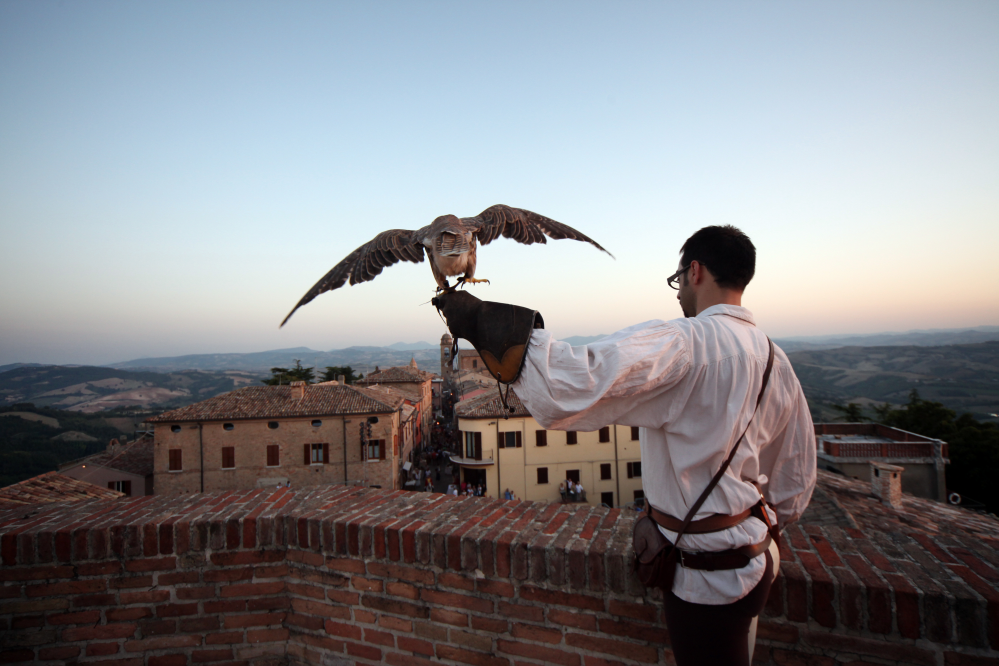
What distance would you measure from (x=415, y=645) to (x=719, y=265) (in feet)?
7.49

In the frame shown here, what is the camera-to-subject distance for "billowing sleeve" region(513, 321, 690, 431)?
1203 mm

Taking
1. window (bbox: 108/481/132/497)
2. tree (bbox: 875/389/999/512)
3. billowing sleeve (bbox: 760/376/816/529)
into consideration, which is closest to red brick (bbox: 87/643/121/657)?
billowing sleeve (bbox: 760/376/816/529)

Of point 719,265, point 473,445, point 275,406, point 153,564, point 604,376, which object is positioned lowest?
point 473,445

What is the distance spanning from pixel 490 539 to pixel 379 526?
2.01ft

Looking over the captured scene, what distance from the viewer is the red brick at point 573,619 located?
1990mm

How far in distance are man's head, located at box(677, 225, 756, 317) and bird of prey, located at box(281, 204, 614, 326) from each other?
97 centimetres

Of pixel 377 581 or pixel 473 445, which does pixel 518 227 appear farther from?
pixel 473 445

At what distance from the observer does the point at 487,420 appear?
21703 mm

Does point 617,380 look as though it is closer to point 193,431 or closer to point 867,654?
point 867,654

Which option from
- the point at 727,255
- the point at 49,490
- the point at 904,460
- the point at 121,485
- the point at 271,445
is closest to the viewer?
the point at 727,255

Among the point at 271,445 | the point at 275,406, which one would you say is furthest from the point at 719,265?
the point at 275,406

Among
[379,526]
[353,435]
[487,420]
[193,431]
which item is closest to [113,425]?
[193,431]

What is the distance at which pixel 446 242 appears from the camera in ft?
7.46

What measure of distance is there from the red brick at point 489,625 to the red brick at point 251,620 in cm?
117
